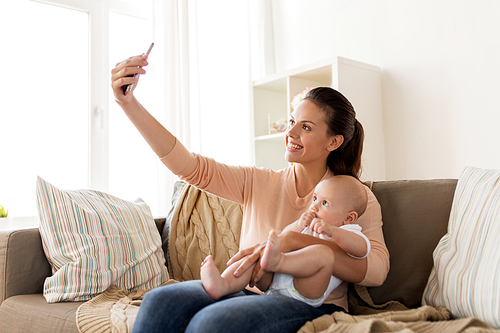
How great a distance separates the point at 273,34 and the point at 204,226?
1.78m

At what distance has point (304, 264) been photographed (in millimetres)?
1068

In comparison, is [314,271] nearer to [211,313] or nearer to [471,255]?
[211,313]

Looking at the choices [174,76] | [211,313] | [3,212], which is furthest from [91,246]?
[174,76]

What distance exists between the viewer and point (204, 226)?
1.85 metres

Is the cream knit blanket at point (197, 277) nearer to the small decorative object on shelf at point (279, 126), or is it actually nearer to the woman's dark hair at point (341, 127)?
the woman's dark hair at point (341, 127)

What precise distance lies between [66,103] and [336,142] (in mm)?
1876

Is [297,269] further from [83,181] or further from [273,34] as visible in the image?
[273,34]

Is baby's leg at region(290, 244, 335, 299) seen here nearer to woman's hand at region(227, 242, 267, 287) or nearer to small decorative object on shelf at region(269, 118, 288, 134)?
woman's hand at region(227, 242, 267, 287)

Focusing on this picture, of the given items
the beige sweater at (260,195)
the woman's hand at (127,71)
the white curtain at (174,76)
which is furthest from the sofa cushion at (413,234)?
the white curtain at (174,76)

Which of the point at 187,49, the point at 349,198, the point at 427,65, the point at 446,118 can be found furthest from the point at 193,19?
the point at 349,198

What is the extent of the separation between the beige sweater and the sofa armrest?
0.57 meters

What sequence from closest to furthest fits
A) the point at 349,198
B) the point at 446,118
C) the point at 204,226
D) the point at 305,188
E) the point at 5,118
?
1. the point at 349,198
2. the point at 305,188
3. the point at 204,226
4. the point at 446,118
5. the point at 5,118

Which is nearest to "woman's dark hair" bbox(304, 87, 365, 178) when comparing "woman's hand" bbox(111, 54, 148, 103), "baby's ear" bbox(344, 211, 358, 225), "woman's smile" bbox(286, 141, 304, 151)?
"woman's smile" bbox(286, 141, 304, 151)

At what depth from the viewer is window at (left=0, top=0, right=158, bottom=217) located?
8.16 feet
